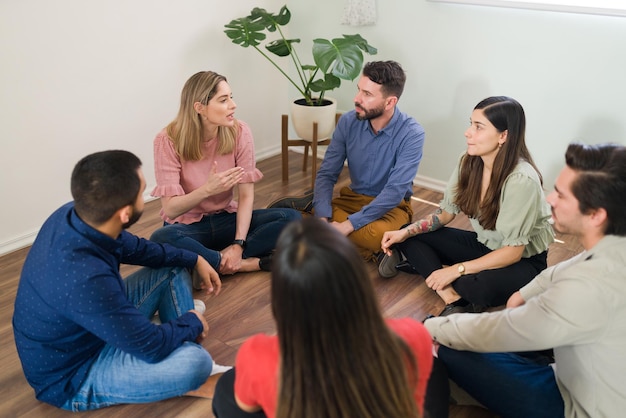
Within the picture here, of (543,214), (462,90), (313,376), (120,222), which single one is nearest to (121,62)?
(120,222)

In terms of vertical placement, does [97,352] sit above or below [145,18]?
below

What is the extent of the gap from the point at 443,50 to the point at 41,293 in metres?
2.39

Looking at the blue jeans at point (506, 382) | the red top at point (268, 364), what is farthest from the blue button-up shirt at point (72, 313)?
the blue jeans at point (506, 382)

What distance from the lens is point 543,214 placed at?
6.78 feet

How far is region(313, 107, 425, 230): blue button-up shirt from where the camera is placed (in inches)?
99.9

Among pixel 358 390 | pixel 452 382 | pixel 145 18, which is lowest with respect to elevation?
pixel 452 382

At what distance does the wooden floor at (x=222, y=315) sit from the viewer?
5.70 ft

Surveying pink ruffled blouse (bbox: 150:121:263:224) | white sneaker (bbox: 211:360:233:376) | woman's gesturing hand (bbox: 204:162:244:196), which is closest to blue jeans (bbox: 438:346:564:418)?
white sneaker (bbox: 211:360:233:376)

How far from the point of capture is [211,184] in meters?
2.24

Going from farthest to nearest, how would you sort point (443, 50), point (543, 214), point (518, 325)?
point (443, 50)
point (543, 214)
point (518, 325)

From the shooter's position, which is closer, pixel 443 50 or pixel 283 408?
pixel 283 408

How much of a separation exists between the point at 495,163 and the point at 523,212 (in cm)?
21

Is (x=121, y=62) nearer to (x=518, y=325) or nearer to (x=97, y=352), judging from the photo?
(x=97, y=352)

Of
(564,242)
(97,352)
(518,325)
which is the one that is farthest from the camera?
(564,242)
